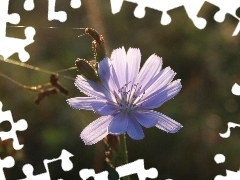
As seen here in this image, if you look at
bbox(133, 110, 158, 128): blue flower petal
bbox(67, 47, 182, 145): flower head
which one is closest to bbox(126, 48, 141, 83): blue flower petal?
bbox(67, 47, 182, 145): flower head

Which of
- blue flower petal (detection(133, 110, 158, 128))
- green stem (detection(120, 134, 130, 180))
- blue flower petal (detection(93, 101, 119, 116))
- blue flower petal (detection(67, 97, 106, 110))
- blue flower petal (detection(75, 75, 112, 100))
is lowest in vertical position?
green stem (detection(120, 134, 130, 180))

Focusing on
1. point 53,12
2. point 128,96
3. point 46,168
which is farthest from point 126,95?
point 53,12

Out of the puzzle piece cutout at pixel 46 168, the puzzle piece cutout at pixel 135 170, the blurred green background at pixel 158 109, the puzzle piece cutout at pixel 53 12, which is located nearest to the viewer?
the puzzle piece cutout at pixel 135 170

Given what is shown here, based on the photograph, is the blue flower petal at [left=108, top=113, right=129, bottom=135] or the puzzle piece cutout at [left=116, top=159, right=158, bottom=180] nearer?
the blue flower petal at [left=108, top=113, right=129, bottom=135]

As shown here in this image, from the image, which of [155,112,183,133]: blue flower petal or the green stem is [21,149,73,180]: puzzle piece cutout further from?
[155,112,183,133]: blue flower petal

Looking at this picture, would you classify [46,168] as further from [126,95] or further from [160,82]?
[160,82]

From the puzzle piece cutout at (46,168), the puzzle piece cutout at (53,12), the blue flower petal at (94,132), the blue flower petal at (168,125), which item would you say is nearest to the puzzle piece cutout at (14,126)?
the puzzle piece cutout at (46,168)

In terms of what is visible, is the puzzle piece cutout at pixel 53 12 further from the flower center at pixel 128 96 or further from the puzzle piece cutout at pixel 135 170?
the puzzle piece cutout at pixel 135 170
